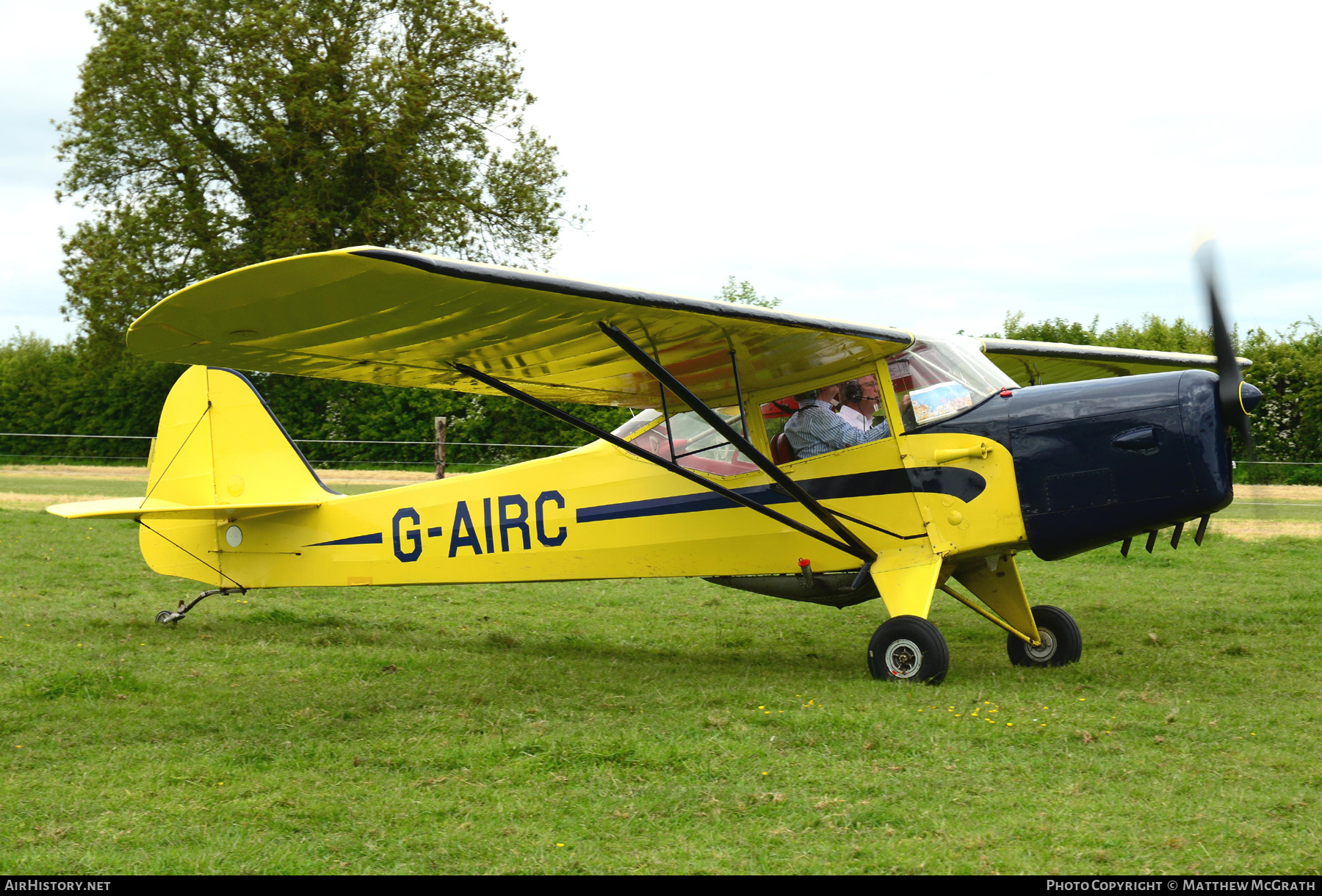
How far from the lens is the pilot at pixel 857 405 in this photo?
24.4 ft

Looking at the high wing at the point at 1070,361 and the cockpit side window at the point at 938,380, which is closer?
the cockpit side window at the point at 938,380

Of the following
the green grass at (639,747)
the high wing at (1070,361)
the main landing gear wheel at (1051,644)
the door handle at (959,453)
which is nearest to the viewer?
the green grass at (639,747)

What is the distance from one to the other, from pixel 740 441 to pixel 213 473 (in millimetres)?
5328

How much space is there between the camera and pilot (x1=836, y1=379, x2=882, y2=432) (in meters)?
7.43

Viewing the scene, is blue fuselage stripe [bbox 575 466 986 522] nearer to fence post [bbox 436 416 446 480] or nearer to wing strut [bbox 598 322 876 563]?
wing strut [bbox 598 322 876 563]

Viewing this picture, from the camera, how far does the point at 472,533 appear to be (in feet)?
28.0

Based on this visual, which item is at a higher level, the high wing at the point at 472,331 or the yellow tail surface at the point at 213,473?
the high wing at the point at 472,331

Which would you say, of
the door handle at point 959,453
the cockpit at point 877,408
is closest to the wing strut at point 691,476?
the cockpit at point 877,408

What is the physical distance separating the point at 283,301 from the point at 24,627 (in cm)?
516

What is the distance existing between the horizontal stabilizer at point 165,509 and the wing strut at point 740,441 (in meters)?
4.17

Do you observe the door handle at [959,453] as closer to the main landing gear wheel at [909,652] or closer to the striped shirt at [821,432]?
the striped shirt at [821,432]

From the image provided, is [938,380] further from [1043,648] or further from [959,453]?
[1043,648]

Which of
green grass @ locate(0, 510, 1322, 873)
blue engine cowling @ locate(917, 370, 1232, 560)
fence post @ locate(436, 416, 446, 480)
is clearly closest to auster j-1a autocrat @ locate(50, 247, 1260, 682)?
blue engine cowling @ locate(917, 370, 1232, 560)

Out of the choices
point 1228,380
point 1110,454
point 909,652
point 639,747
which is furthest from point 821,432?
point 639,747
